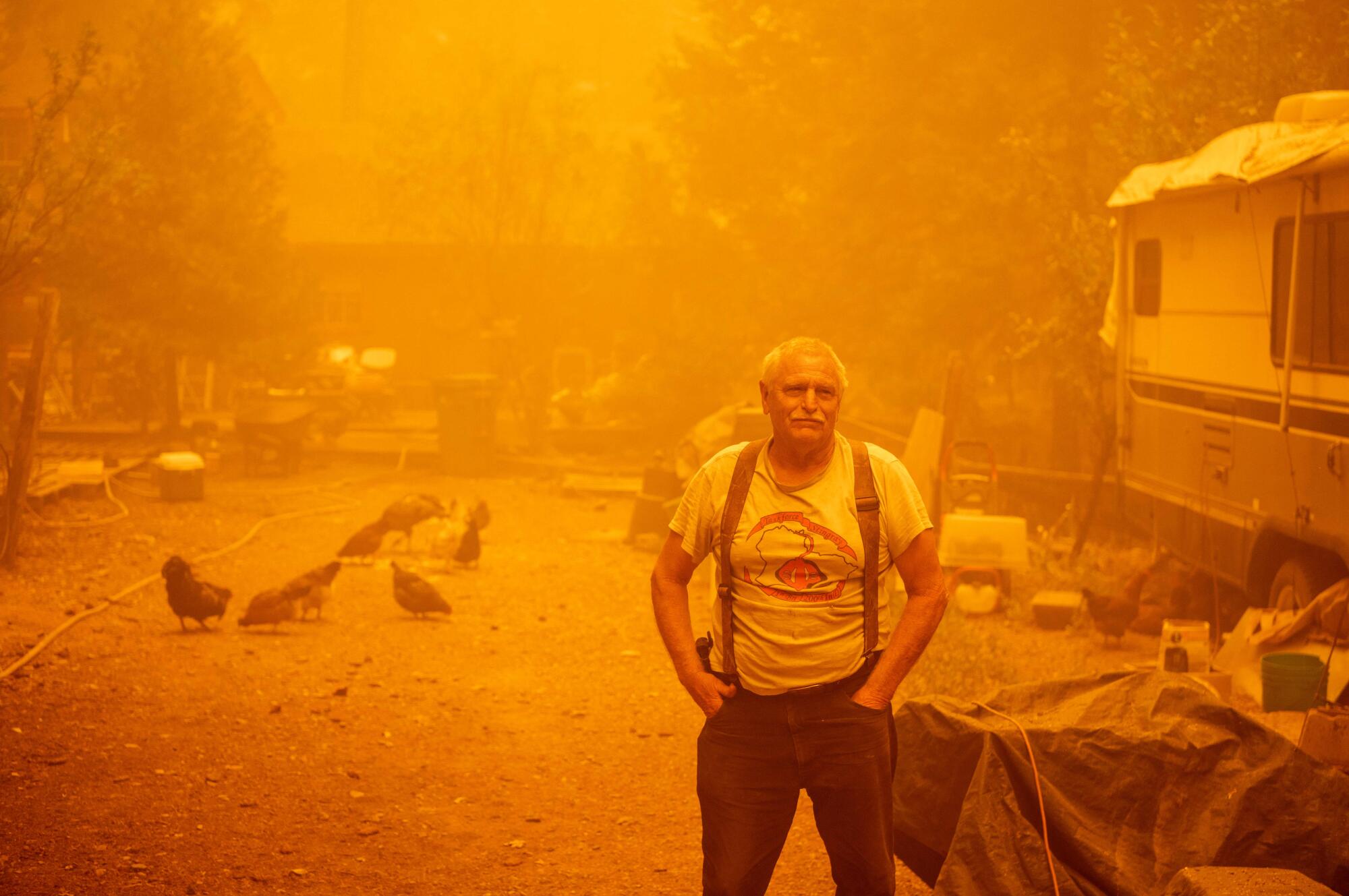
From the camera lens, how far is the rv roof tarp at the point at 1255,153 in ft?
26.8

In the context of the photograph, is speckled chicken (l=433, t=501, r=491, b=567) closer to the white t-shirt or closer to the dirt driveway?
the dirt driveway

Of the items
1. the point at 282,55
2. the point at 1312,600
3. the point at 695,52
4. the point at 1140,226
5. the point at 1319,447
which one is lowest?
the point at 1312,600

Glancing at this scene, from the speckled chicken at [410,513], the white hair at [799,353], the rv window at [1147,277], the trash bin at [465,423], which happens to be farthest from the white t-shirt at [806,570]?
the trash bin at [465,423]

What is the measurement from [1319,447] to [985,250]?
498 inches

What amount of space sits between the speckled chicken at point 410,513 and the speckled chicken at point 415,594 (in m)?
2.77

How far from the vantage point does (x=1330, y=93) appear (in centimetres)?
909

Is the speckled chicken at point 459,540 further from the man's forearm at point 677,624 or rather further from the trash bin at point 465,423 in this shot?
the man's forearm at point 677,624

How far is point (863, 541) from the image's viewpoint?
3.97 meters

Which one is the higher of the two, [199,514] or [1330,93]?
[1330,93]

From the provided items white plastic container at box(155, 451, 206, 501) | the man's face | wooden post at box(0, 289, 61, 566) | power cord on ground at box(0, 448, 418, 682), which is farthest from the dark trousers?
white plastic container at box(155, 451, 206, 501)

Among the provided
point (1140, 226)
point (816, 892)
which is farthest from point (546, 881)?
point (1140, 226)

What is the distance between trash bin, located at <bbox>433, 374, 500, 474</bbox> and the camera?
2191cm

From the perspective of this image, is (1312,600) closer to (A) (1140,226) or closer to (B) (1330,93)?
(B) (1330,93)

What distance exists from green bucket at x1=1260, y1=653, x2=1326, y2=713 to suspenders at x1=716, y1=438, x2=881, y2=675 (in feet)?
14.8
